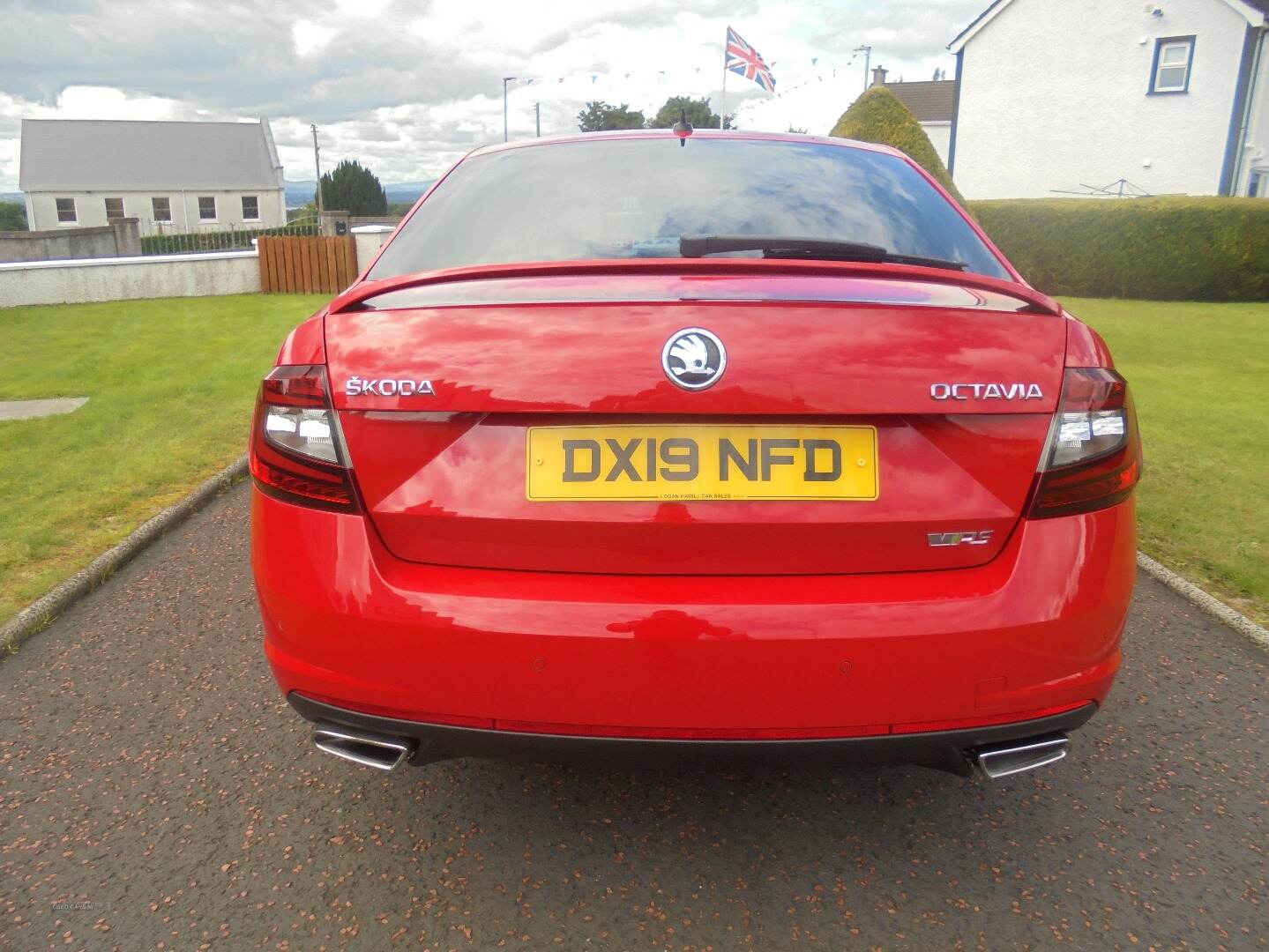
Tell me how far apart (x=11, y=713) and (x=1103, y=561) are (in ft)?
10.1

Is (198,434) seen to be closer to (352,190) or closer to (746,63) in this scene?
(746,63)

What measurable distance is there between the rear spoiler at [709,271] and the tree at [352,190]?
244ft

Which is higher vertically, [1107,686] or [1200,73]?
[1200,73]

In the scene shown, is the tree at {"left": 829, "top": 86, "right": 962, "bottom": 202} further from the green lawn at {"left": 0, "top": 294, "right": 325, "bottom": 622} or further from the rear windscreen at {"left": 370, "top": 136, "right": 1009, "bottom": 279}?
the rear windscreen at {"left": 370, "top": 136, "right": 1009, "bottom": 279}

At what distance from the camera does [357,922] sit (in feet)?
7.00

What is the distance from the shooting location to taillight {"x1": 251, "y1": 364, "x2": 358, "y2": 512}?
2010 millimetres

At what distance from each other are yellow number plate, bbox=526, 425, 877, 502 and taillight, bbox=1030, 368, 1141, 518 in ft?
1.21

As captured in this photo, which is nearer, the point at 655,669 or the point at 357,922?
the point at 655,669

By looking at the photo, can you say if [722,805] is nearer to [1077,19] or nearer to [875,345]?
[875,345]

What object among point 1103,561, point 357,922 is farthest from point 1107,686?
point 357,922

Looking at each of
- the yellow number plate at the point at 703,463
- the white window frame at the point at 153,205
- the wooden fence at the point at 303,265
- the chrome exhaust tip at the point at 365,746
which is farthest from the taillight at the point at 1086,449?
the white window frame at the point at 153,205

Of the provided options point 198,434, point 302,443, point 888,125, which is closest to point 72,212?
point 888,125

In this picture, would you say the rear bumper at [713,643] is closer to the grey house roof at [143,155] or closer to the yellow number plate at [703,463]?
the yellow number plate at [703,463]

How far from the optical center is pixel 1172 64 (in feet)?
90.6
